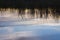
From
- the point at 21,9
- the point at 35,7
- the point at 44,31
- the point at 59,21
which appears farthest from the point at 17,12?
the point at 59,21

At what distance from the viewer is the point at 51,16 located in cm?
144

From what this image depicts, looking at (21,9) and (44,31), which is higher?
(21,9)

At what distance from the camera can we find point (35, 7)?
4.60 ft

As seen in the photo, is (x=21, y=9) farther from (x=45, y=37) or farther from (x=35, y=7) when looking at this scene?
(x=45, y=37)

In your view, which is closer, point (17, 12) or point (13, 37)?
point (13, 37)

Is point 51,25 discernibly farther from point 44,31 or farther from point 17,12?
point 17,12

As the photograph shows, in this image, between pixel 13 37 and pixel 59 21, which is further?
pixel 59 21

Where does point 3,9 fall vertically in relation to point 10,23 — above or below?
above

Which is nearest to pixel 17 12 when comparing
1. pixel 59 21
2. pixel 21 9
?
pixel 21 9

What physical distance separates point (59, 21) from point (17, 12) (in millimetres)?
452

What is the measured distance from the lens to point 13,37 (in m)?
1.30

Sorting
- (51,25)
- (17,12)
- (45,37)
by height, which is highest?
(17,12)

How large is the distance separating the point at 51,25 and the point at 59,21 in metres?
0.11

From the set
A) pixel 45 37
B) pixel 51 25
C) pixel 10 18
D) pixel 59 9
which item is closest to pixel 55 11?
pixel 59 9
